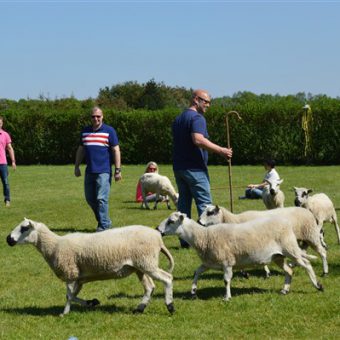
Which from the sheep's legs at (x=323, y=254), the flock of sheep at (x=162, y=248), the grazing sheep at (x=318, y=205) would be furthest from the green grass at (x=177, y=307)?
the grazing sheep at (x=318, y=205)

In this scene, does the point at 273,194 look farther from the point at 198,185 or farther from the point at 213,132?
the point at 213,132

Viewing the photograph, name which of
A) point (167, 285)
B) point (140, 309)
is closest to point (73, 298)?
point (140, 309)

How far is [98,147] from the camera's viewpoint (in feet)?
39.1

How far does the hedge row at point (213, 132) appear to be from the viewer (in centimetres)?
3200

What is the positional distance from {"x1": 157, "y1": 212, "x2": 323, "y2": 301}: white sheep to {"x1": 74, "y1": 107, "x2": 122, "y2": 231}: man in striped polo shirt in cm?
407

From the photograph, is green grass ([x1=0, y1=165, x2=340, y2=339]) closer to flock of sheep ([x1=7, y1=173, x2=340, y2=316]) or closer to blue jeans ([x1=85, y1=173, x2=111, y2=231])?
flock of sheep ([x1=7, y1=173, x2=340, y2=316])

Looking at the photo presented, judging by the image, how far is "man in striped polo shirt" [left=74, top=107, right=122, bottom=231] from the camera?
463 inches

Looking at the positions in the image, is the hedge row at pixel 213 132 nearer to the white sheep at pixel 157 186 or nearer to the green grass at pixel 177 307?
the white sheep at pixel 157 186

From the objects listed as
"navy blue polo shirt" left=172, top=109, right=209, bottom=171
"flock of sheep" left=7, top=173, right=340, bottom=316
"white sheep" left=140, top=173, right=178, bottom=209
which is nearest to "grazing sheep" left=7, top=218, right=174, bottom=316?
"flock of sheep" left=7, top=173, right=340, bottom=316

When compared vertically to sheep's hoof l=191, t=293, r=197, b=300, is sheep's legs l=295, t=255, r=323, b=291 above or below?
above

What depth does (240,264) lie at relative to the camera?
7730 mm

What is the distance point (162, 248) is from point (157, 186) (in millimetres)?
9444

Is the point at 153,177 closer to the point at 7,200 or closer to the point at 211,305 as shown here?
the point at 7,200

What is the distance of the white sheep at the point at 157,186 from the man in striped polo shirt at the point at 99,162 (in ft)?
15.2
